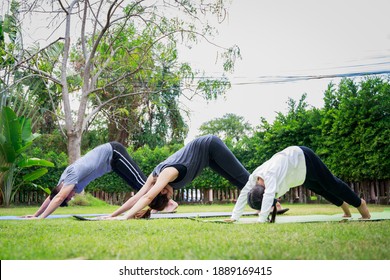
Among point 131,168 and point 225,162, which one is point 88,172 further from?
point 225,162

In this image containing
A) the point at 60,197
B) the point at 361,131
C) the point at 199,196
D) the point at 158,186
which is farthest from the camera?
the point at 199,196

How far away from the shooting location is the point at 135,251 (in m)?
1.79

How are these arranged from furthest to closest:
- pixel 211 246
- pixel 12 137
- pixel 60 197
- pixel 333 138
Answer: pixel 333 138, pixel 12 137, pixel 60 197, pixel 211 246

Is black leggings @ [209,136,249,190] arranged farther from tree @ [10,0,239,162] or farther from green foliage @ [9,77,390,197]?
tree @ [10,0,239,162]

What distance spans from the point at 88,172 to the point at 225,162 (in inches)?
61.8

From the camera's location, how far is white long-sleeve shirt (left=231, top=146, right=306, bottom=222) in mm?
3227

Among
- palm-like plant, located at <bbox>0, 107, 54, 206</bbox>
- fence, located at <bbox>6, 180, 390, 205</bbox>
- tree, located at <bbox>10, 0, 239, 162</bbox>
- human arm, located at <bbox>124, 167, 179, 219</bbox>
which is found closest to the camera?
human arm, located at <bbox>124, 167, 179, 219</bbox>

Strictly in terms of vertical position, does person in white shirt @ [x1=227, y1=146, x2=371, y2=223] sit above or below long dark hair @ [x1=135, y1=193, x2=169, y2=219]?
above

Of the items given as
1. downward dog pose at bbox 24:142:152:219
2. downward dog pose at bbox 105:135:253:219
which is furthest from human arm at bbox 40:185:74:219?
downward dog pose at bbox 105:135:253:219

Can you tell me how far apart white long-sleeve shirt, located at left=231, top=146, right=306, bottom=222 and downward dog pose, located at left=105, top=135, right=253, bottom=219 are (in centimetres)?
59

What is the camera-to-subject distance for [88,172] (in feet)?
15.1

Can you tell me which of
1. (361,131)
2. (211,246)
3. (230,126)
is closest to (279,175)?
(211,246)

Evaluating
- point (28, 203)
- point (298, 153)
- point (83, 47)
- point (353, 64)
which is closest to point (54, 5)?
point (83, 47)
